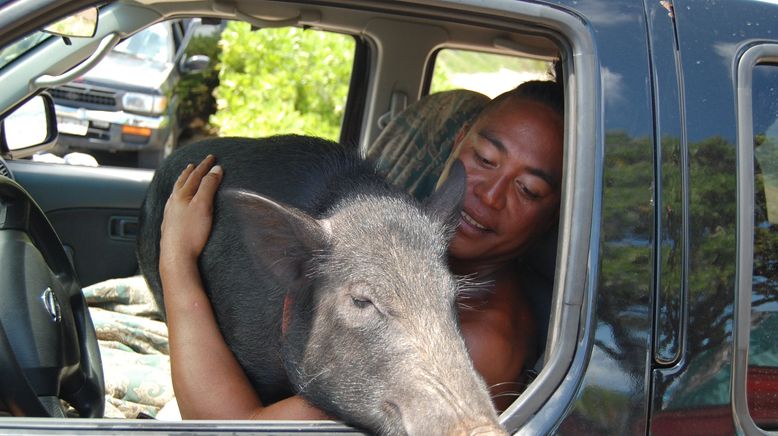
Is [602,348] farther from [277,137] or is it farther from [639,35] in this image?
[277,137]

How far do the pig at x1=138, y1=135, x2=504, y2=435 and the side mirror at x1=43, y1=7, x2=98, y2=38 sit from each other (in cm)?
57

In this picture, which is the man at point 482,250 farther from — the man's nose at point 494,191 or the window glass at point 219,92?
the window glass at point 219,92

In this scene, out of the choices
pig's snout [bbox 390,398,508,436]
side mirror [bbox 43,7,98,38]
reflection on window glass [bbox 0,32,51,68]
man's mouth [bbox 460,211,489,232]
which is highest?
side mirror [bbox 43,7,98,38]

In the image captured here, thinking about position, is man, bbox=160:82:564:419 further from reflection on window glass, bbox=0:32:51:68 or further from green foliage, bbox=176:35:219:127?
green foliage, bbox=176:35:219:127

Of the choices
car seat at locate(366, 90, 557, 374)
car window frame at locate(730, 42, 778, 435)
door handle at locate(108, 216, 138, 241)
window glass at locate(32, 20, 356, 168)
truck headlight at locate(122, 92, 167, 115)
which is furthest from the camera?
truck headlight at locate(122, 92, 167, 115)

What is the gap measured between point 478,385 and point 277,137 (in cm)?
164

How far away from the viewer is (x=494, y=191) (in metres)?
2.94

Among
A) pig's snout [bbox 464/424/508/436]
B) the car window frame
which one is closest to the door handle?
pig's snout [bbox 464/424/508/436]

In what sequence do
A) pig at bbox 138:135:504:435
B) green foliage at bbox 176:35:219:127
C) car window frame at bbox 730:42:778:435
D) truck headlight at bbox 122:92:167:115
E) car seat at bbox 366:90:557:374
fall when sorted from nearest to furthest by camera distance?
1. car window frame at bbox 730:42:778:435
2. pig at bbox 138:135:504:435
3. car seat at bbox 366:90:557:374
4. truck headlight at bbox 122:92:167:115
5. green foliage at bbox 176:35:219:127

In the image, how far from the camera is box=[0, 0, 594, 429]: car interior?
2.06 metres

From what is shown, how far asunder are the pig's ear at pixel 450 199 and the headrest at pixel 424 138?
0.97 meters

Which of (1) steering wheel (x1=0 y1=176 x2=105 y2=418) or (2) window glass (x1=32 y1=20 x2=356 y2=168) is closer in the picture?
(1) steering wheel (x1=0 y1=176 x2=105 y2=418)

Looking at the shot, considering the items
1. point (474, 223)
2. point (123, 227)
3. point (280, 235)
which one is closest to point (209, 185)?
point (280, 235)

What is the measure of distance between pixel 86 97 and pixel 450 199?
970 centimetres
